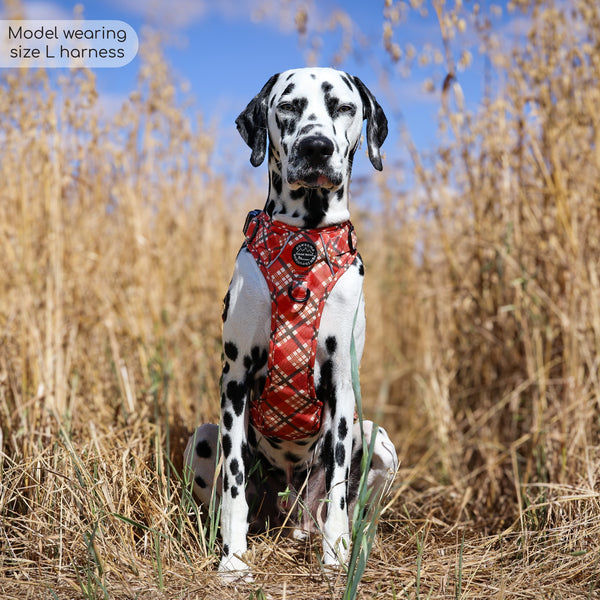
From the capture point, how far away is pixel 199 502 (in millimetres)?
2615

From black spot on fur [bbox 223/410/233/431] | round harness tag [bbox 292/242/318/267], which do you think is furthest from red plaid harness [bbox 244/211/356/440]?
black spot on fur [bbox 223/410/233/431]

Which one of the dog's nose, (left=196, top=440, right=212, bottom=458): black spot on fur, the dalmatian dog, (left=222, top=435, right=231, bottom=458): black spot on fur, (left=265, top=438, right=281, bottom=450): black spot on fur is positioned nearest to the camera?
the dog's nose

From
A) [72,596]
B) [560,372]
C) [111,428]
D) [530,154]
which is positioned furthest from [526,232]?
[72,596]

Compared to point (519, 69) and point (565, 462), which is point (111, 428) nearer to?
point (565, 462)

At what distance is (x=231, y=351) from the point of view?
89.5 inches

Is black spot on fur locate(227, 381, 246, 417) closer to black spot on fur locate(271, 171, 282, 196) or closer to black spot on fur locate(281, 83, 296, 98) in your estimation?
black spot on fur locate(271, 171, 282, 196)

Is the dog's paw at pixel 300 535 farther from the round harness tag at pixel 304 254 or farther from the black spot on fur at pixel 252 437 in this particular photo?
the round harness tag at pixel 304 254

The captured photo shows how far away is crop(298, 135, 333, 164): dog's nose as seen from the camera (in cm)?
206

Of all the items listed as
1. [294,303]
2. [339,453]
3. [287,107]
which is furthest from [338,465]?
[287,107]

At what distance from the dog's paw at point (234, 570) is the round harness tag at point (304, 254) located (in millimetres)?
1023

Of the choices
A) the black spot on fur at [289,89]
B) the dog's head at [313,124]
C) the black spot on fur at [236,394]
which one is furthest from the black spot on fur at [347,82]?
the black spot on fur at [236,394]

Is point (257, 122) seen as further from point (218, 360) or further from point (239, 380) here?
point (218, 360)

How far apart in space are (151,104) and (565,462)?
323 cm

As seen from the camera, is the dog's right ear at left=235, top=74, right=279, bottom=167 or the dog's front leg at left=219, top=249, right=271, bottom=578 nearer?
the dog's front leg at left=219, top=249, right=271, bottom=578
